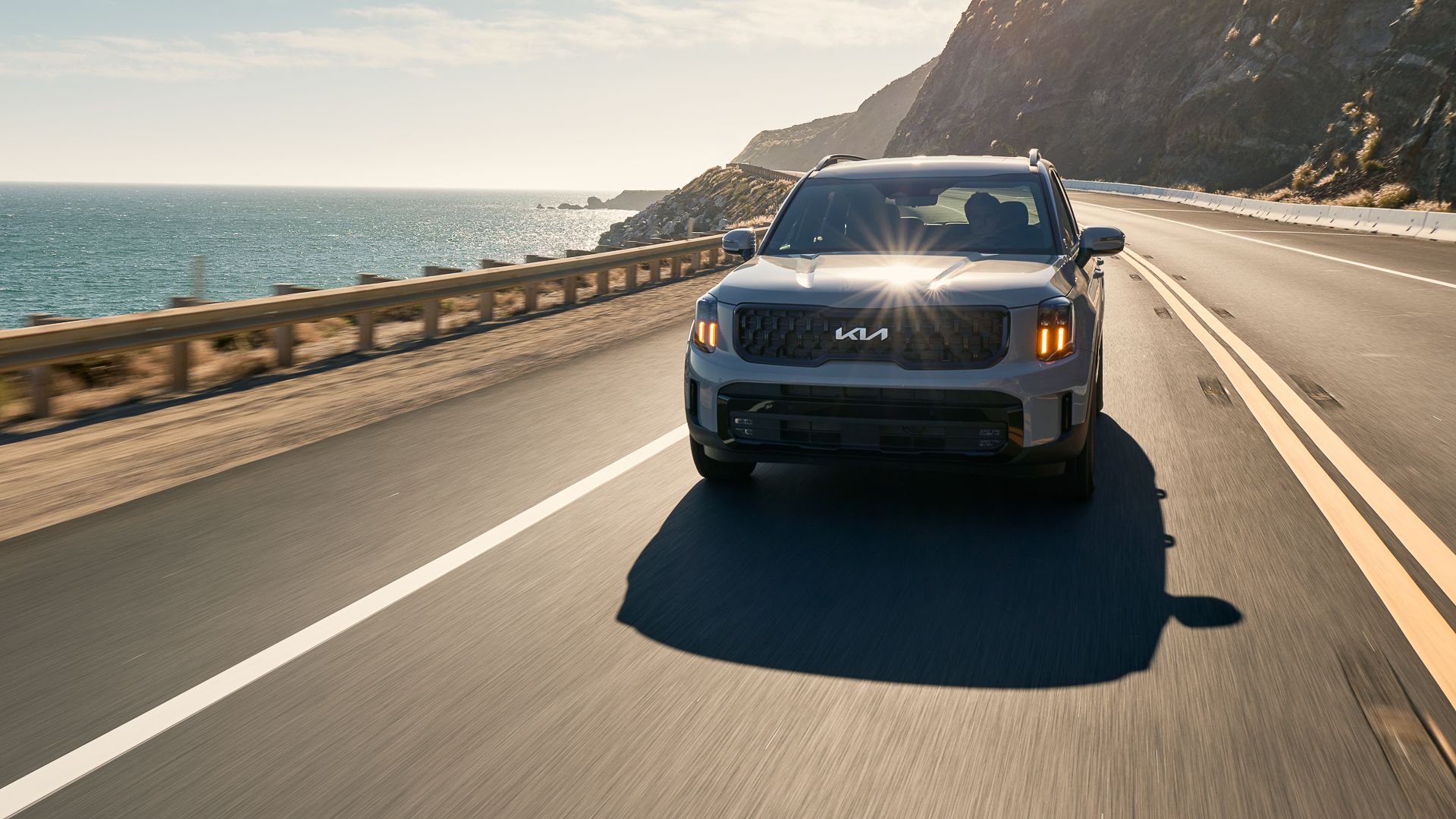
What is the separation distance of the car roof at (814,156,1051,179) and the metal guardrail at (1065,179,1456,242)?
24.5 metres

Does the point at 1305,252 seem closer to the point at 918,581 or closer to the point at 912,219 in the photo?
the point at 912,219

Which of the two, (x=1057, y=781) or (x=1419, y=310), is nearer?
(x=1057, y=781)

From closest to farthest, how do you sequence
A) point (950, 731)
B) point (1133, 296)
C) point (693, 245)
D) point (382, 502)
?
1. point (950, 731)
2. point (382, 502)
3. point (1133, 296)
4. point (693, 245)

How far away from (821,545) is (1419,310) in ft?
38.8

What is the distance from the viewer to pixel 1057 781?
3.21 metres

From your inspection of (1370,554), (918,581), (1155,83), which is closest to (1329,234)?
(1370,554)

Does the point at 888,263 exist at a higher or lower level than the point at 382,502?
higher

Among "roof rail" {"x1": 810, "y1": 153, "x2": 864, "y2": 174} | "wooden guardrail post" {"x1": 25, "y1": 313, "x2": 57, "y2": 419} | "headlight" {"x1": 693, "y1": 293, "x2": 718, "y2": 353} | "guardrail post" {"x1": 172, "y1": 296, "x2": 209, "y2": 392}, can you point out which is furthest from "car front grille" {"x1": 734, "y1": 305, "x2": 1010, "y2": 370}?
"guardrail post" {"x1": 172, "y1": 296, "x2": 209, "y2": 392}

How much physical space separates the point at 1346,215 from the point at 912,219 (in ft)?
104

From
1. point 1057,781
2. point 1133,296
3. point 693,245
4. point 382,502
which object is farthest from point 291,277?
point 1057,781

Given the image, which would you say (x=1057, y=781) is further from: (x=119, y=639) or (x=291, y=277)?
(x=291, y=277)

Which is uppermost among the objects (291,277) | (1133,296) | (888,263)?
(888,263)

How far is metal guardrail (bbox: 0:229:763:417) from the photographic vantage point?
8695 millimetres

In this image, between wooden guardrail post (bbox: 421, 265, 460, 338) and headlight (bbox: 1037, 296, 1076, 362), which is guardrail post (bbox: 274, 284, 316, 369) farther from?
headlight (bbox: 1037, 296, 1076, 362)
